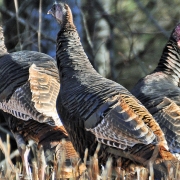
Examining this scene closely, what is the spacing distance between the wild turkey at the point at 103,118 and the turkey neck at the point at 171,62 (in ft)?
4.24

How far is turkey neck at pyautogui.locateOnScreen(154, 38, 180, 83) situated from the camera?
569cm

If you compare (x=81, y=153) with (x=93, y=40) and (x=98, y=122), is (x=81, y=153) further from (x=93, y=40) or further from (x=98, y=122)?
(x=93, y=40)

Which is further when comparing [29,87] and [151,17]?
[151,17]

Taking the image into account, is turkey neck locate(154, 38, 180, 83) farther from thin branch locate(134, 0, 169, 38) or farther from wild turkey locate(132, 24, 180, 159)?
thin branch locate(134, 0, 169, 38)

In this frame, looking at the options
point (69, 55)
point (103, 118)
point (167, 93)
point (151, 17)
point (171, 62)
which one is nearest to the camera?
point (103, 118)

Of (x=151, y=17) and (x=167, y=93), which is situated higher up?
(x=151, y=17)

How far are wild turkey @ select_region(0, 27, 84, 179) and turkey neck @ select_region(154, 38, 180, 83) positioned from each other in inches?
44.5

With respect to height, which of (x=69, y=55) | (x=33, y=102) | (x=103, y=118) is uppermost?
(x=69, y=55)

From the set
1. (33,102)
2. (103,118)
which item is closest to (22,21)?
(33,102)

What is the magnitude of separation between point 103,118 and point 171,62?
1.93 m

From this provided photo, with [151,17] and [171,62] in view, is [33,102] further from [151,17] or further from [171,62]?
[151,17]

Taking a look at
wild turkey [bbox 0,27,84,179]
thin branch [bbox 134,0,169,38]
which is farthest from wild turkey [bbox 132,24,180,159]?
thin branch [bbox 134,0,169,38]

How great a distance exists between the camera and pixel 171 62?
5773mm

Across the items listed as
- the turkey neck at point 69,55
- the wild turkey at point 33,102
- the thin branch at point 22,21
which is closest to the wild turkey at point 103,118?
the turkey neck at point 69,55
